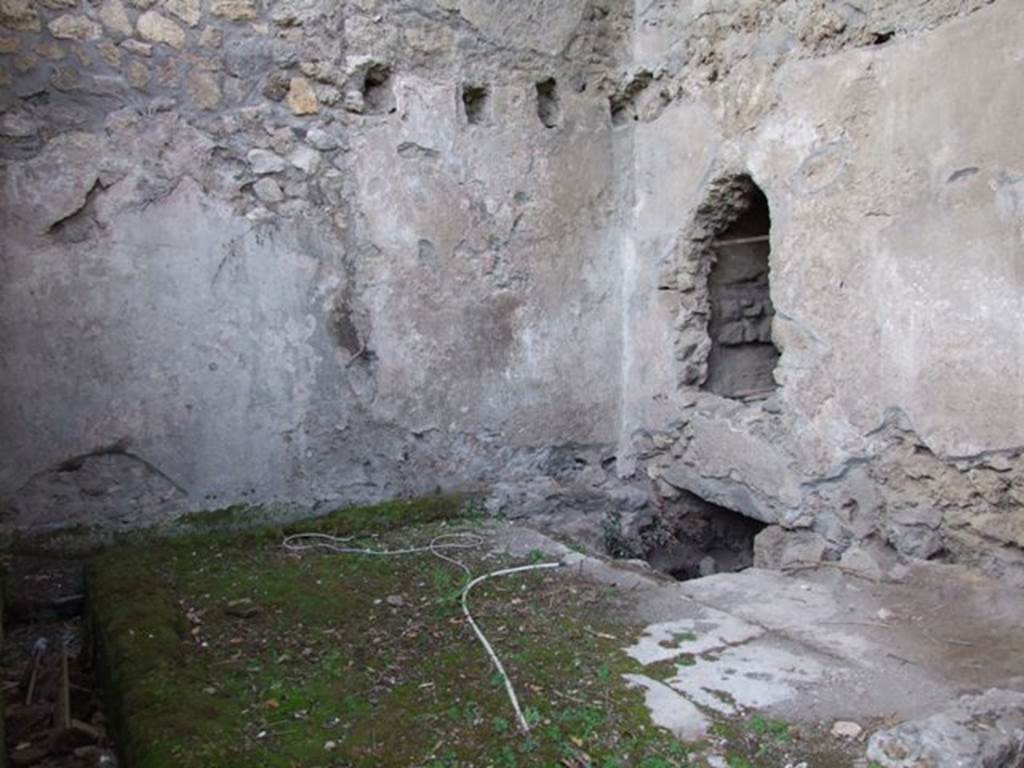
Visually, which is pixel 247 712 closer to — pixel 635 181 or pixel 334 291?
pixel 334 291

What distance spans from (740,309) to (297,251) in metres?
2.18

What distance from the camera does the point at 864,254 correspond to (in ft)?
10.7

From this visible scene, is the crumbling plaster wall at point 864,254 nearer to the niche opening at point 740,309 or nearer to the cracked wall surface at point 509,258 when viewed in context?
the cracked wall surface at point 509,258

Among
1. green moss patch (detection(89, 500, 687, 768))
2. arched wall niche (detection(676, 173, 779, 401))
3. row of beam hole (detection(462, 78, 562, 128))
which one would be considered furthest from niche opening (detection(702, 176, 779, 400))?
green moss patch (detection(89, 500, 687, 768))

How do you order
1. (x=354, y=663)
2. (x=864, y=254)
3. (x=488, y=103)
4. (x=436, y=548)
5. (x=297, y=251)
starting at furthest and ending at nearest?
(x=488, y=103), (x=297, y=251), (x=436, y=548), (x=864, y=254), (x=354, y=663)

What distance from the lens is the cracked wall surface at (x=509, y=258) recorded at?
3059 mm

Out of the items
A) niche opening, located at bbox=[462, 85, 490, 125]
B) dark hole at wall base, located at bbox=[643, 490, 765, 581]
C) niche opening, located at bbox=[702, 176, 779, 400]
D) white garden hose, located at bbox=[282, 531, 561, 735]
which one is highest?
niche opening, located at bbox=[462, 85, 490, 125]

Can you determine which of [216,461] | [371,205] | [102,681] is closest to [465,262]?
[371,205]

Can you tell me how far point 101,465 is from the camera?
11.8 ft

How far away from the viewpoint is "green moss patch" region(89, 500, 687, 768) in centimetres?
209

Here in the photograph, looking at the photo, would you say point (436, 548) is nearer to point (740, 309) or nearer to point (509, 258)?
point (509, 258)

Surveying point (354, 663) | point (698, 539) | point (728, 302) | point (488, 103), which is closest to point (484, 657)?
point (354, 663)

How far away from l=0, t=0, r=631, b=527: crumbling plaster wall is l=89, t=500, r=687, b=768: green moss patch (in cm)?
52

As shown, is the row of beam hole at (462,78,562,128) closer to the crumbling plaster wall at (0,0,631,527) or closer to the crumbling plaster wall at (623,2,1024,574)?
the crumbling plaster wall at (0,0,631,527)
